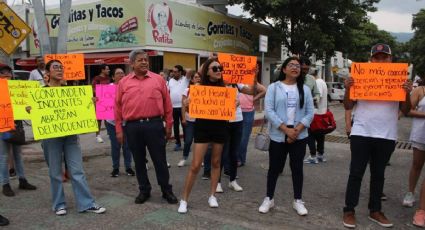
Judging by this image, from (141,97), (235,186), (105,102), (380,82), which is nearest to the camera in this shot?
(380,82)

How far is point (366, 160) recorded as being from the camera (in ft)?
15.5

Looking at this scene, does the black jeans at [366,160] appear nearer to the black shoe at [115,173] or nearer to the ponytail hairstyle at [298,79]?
the ponytail hairstyle at [298,79]

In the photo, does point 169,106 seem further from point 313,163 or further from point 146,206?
point 313,163

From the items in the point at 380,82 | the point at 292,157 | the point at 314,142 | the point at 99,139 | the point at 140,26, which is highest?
the point at 140,26

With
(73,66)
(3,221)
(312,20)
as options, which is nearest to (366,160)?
(3,221)

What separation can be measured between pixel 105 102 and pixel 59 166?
7.54 ft

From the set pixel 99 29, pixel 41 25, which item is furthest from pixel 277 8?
pixel 41 25

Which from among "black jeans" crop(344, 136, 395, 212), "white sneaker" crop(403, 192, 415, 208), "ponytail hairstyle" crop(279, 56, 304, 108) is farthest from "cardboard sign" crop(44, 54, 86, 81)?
"white sneaker" crop(403, 192, 415, 208)

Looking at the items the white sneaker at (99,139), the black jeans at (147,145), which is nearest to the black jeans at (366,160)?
the black jeans at (147,145)

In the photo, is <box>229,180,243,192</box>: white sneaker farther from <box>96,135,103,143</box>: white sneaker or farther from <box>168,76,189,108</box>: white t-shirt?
<box>96,135,103,143</box>: white sneaker

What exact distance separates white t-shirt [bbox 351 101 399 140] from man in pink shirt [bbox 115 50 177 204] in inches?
90.0

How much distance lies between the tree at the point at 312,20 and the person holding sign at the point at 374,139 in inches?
805

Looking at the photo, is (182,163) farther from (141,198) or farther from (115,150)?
(141,198)

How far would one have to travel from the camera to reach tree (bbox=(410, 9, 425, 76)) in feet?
144
